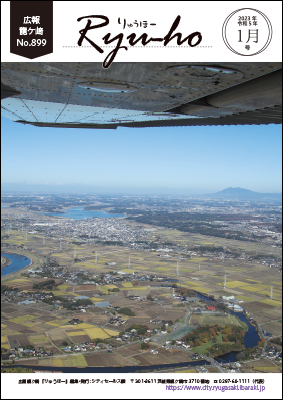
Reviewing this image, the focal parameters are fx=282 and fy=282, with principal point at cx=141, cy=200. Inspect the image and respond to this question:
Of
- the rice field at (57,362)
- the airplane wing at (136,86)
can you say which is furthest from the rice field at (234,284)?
the airplane wing at (136,86)

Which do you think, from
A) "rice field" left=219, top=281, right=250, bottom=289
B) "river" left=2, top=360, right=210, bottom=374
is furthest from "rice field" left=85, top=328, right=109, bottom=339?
"rice field" left=219, top=281, right=250, bottom=289

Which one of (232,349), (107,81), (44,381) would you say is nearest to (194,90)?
(107,81)

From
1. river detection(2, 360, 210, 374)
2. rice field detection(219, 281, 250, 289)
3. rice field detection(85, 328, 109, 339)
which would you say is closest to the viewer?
river detection(2, 360, 210, 374)

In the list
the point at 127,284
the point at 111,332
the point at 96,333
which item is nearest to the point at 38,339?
the point at 96,333

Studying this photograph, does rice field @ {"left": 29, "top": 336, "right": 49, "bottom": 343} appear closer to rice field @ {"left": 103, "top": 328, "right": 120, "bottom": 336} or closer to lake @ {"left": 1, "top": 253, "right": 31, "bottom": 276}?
rice field @ {"left": 103, "top": 328, "right": 120, "bottom": 336}

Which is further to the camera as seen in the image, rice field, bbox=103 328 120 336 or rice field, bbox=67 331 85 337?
rice field, bbox=103 328 120 336

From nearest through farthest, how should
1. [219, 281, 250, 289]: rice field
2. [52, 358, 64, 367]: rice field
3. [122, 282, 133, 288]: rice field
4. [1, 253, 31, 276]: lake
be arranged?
[52, 358, 64, 367]: rice field
[122, 282, 133, 288]: rice field
[219, 281, 250, 289]: rice field
[1, 253, 31, 276]: lake

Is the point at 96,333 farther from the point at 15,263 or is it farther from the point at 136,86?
the point at 15,263

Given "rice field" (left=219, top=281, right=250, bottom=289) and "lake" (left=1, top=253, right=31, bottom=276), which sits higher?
"lake" (left=1, top=253, right=31, bottom=276)

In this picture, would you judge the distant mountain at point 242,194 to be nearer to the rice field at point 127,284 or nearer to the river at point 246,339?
the rice field at point 127,284

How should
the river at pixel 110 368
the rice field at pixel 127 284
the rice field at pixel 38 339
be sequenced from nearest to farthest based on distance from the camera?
the river at pixel 110 368 < the rice field at pixel 38 339 < the rice field at pixel 127 284
